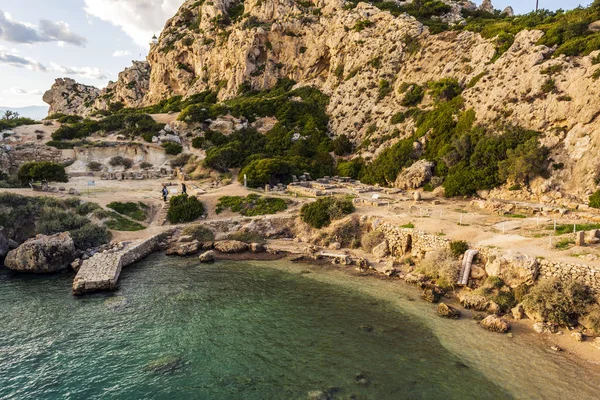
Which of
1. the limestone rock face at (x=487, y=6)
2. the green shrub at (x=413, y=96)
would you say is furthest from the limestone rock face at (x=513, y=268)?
the limestone rock face at (x=487, y=6)

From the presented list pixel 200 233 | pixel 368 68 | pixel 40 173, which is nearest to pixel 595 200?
pixel 200 233

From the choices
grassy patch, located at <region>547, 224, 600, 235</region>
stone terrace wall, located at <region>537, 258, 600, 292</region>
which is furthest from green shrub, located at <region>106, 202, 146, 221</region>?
grassy patch, located at <region>547, 224, 600, 235</region>

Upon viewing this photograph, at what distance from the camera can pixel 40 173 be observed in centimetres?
3750

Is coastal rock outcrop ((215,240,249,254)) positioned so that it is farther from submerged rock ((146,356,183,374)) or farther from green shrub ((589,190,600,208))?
green shrub ((589,190,600,208))

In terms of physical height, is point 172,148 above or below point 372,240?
above

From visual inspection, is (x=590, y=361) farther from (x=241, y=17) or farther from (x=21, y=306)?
(x=241, y=17)

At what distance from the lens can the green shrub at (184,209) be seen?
108 ft

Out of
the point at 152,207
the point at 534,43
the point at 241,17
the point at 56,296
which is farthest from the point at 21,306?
the point at 241,17

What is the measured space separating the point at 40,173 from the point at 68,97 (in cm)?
→ 9621

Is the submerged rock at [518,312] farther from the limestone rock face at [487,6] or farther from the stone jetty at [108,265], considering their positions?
the limestone rock face at [487,6]

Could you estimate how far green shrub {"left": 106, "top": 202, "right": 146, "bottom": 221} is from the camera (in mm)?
32719

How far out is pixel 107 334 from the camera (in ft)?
51.9

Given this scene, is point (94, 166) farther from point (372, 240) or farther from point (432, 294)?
point (432, 294)

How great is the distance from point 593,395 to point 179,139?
58663 millimetres
